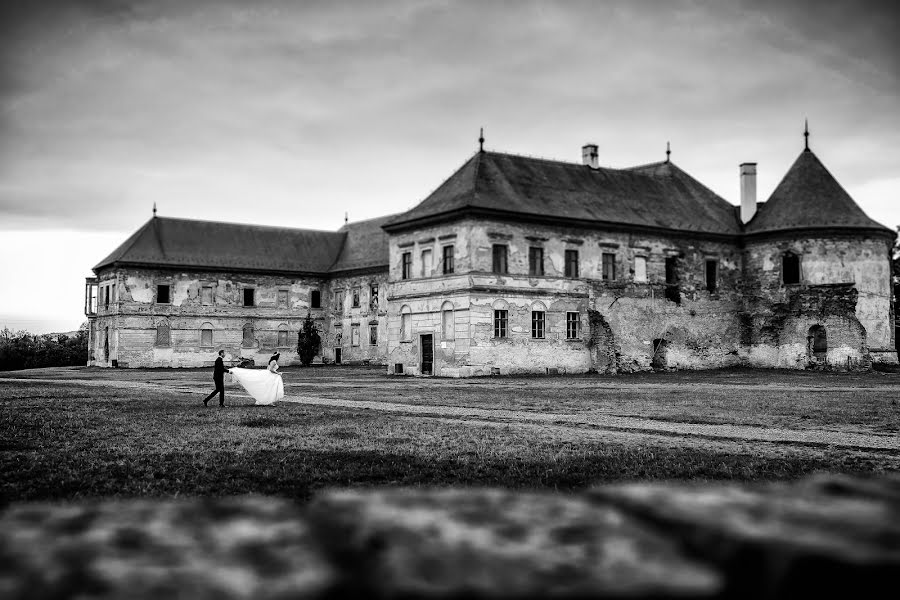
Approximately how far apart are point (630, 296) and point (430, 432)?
33.4 m

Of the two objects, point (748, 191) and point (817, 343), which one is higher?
point (748, 191)

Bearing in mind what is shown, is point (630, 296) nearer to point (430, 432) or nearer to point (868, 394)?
point (868, 394)

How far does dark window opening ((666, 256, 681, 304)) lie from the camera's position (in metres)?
48.1

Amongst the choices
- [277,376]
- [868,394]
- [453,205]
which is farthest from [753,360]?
[277,376]

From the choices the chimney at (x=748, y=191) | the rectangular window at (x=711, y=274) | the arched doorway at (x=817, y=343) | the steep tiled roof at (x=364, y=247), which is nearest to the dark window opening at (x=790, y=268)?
the arched doorway at (x=817, y=343)

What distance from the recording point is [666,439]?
13688 mm

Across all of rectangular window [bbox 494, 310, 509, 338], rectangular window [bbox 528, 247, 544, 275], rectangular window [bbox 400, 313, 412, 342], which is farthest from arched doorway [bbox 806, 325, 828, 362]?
rectangular window [bbox 400, 313, 412, 342]

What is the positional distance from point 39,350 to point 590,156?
43.9 m

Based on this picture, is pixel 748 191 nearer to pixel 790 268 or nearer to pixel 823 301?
pixel 790 268

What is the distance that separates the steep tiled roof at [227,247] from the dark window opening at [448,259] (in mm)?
26271

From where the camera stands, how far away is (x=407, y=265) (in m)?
46.4

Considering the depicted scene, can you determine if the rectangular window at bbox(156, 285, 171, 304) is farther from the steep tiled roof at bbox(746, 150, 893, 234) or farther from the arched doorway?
the arched doorway

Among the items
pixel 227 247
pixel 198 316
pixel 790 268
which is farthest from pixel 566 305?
pixel 227 247

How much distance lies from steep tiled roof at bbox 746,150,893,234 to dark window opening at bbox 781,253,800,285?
1.69m
